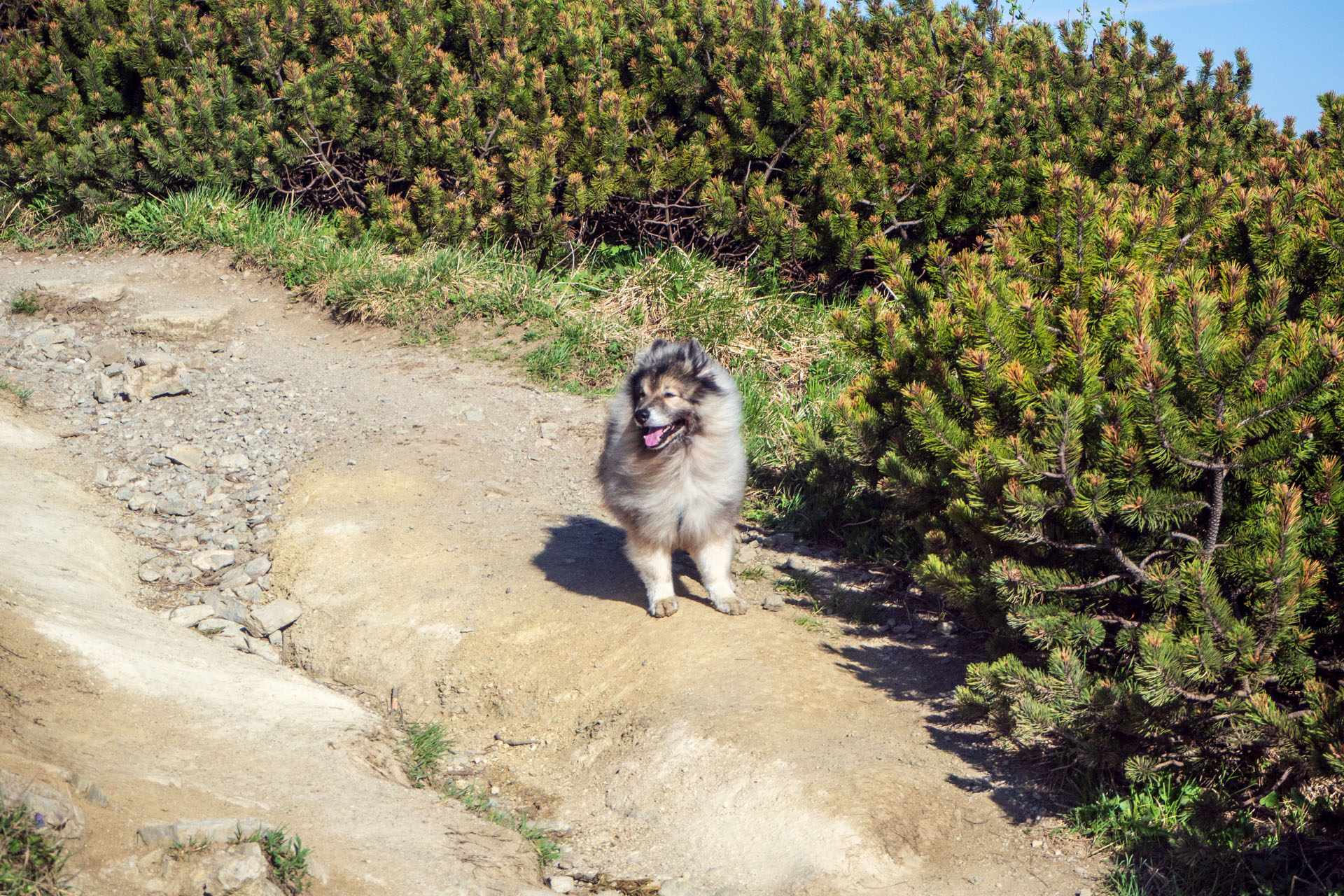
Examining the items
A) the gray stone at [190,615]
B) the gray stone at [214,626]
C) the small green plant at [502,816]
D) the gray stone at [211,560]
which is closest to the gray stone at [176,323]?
the gray stone at [211,560]

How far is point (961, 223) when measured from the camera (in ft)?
27.8

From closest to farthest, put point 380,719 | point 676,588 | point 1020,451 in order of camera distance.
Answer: point 1020,451
point 380,719
point 676,588

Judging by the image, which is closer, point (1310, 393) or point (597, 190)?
point (1310, 393)

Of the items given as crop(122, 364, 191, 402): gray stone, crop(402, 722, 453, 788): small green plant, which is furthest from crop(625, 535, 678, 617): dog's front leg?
crop(122, 364, 191, 402): gray stone

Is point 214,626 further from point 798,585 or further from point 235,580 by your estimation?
point 798,585

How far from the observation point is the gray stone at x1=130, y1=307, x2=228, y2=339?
29.0ft

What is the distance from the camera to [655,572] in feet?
17.0

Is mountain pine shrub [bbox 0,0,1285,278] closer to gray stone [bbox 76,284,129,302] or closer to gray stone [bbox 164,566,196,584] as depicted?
gray stone [bbox 76,284,129,302]

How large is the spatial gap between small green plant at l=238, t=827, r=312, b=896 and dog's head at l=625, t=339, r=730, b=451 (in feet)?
7.88

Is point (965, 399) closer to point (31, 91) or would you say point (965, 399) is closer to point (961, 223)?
point (961, 223)

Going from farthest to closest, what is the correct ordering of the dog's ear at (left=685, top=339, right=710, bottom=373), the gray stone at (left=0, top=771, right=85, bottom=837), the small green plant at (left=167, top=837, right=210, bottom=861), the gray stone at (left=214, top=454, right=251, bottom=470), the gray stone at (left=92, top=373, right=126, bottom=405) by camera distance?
the gray stone at (left=92, top=373, right=126, bottom=405)
the gray stone at (left=214, top=454, right=251, bottom=470)
the dog's ear at (left=685, top=339, right=710, bottom=373)
the small green plant at (left=167, top=837, right=210, bottom=861)
the gray stone at (left=0, top=771, right=85, bottom=837)

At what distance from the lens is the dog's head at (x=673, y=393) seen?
492 centimetres

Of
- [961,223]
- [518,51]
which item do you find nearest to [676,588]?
[961,223]

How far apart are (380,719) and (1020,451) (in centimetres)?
314
